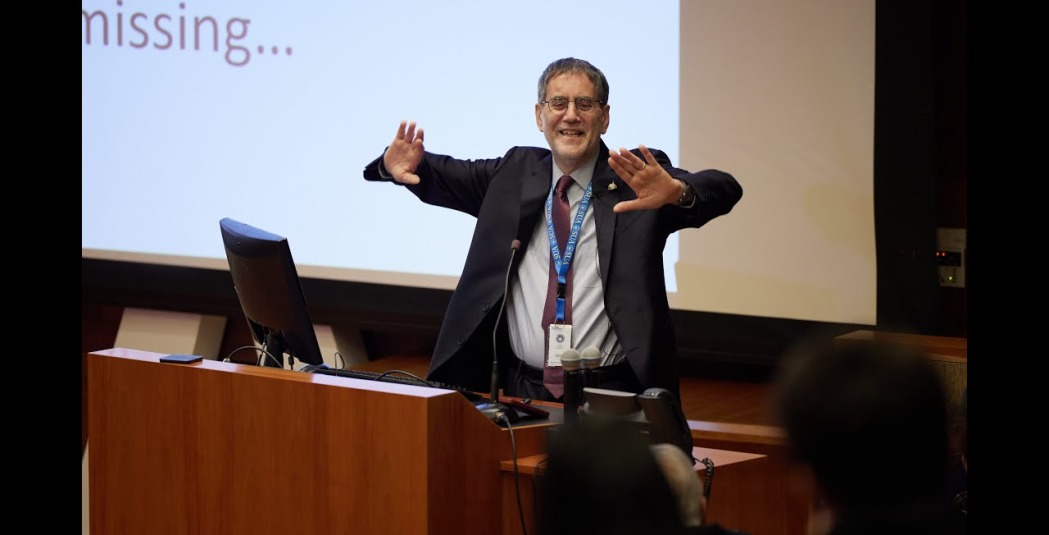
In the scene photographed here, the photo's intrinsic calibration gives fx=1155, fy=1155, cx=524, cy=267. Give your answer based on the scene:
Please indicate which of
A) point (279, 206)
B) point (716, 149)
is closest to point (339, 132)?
point (279, 206)

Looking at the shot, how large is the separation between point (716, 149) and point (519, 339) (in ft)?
5.17

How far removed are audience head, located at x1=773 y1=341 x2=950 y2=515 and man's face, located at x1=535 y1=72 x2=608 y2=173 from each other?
2075 mm

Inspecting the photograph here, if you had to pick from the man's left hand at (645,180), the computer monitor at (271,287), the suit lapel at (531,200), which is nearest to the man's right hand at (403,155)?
the suit lapel at (531,200)

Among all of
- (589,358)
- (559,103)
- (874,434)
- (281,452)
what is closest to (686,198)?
(559,103)

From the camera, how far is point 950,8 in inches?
167

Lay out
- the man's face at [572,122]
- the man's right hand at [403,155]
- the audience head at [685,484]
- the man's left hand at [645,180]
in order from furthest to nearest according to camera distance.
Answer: the man's right hand at [403,155]
the man's face at [572,122]
the man's left hand at [645,180]
the audience head at [685,484]

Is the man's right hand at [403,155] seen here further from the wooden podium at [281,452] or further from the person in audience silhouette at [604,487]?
the person in audience silhouette at [604,487]

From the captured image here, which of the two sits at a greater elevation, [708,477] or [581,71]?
[581,71]

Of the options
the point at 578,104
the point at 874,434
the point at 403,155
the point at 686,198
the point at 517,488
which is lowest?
the point at 517,488

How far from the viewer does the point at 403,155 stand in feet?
11.5

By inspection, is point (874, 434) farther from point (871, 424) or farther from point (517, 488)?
point (517, 488)

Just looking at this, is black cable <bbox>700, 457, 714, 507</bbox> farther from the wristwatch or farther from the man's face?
the man's face

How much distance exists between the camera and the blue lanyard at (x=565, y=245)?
3.19 metres

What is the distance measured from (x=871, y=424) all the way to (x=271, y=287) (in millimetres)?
1939
